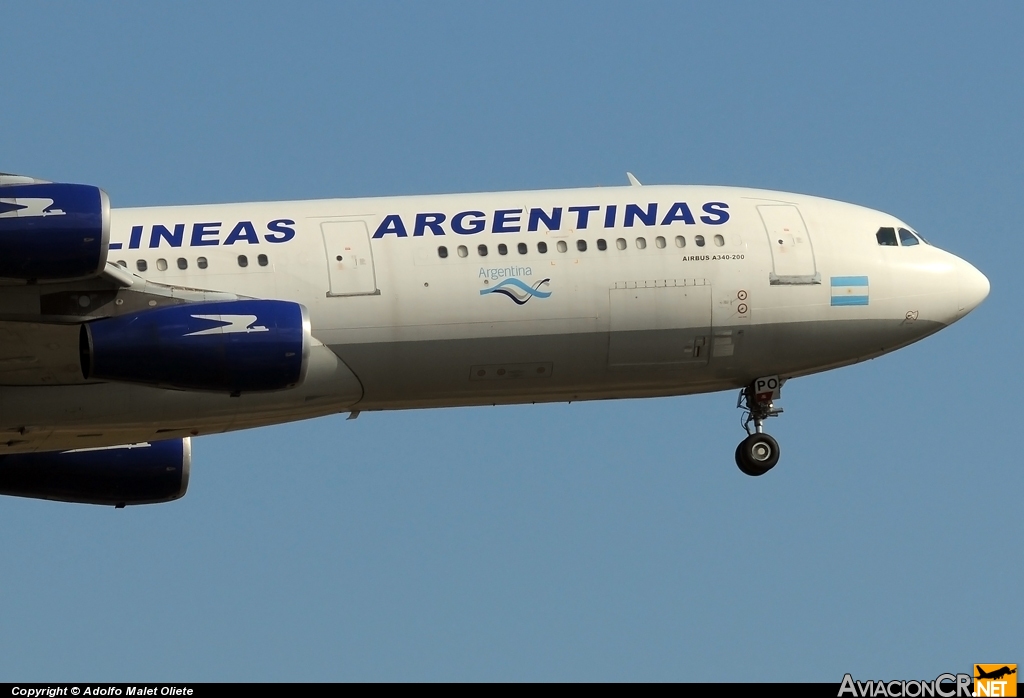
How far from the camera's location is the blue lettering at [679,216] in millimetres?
37656

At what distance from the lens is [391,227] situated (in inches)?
1442

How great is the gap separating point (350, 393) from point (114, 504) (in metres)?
8.05

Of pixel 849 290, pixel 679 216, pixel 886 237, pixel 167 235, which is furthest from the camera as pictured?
pixel 886 237

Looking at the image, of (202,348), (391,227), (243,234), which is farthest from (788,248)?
A: (202,348)

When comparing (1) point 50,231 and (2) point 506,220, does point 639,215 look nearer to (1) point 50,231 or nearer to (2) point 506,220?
(2) point 506,220

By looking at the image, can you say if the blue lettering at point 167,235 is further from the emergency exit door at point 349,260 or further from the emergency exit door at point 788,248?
the emergency exit door at point 788,248

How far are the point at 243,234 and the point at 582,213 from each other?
6.19 meters

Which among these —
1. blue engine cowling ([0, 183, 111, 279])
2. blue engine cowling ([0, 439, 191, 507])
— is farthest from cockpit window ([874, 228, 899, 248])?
blue engine cowling ([0, 183, 111, 279])

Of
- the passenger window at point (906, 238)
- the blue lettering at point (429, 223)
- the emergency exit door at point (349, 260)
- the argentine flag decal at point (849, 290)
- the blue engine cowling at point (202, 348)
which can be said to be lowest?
the blue engine cowling at point (202, 348)

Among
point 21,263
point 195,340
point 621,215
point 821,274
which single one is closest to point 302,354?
point 195,340

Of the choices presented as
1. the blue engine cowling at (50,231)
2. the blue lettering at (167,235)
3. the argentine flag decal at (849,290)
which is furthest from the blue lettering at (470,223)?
the blue engine cowling at (50,231)

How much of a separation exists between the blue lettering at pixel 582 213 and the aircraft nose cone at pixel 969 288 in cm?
741

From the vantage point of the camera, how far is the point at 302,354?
33.1m

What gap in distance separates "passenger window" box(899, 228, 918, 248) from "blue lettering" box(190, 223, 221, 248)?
43.0ft
